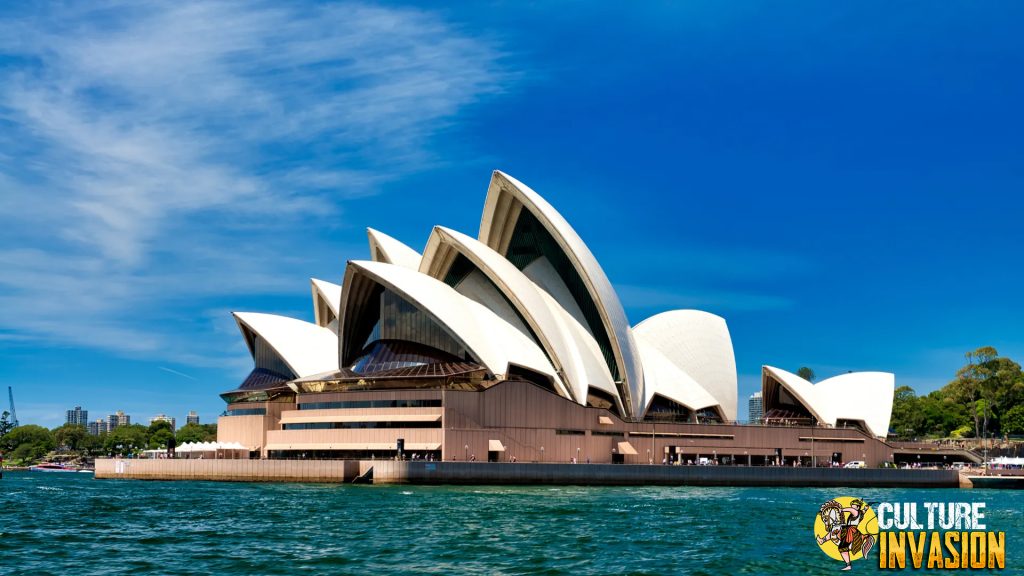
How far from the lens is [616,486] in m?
66.9

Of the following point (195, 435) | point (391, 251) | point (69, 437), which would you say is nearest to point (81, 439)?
point (69, 437)

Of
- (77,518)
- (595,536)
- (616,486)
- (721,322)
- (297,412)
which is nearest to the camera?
(595,536)

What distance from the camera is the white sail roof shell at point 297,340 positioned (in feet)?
270

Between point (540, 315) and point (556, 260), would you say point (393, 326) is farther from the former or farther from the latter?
point (556, 260)

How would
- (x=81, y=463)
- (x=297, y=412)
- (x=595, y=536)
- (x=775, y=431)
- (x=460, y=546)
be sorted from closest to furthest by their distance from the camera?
(x=460, y=546) < (x=595, y=536) < (x=297, y=412) < (x=775, y=431) < (x=81, y=463)

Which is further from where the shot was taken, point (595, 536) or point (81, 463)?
point (81, 463)

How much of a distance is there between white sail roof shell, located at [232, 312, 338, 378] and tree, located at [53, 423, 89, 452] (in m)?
106

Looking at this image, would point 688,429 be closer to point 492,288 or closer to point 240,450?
point 492,288

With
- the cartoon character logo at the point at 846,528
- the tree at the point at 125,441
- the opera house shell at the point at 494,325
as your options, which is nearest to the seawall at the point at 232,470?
the opera house shell at the point at 494,325

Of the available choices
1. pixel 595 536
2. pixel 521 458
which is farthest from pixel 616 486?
pixel 595 536

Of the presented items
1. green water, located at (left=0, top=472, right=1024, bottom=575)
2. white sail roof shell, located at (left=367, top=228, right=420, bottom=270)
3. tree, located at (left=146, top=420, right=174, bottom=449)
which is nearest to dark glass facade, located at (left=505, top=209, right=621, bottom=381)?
white sail roof shell, located at (left=367, top=228, right=420, bottom=270)

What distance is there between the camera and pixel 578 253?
7481 centimetres

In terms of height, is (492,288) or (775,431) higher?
(492,288)

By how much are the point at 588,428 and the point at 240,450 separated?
1000 inches
